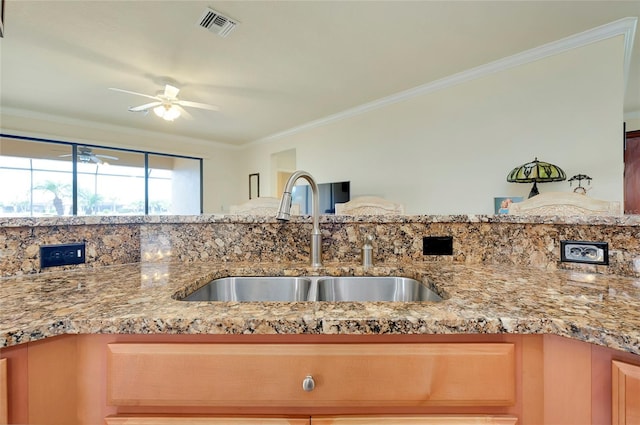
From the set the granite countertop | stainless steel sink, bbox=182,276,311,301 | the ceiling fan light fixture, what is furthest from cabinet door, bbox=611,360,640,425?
the ceiling fan light fixture

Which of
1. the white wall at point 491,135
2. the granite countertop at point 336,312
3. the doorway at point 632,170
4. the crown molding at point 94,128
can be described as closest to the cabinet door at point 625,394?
the granite countertop at point 336,312

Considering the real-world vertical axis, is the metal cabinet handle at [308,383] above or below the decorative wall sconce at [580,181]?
below

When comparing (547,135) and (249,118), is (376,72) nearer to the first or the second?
(547,135)

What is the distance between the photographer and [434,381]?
550 millimetres

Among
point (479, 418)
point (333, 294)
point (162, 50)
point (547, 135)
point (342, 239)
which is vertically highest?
point (162, 50)

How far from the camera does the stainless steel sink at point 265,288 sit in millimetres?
1008

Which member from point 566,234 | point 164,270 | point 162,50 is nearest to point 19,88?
point 162,50

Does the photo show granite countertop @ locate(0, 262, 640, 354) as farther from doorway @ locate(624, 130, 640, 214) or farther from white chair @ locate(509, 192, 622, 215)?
doorway @ locate(624, 130, 640, 214)

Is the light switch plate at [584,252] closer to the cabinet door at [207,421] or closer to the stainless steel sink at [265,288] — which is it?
the stainless steel sink at [265,288]

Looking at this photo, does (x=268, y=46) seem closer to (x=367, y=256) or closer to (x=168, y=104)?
(x=168, y=104)

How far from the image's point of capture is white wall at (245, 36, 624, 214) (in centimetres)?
226

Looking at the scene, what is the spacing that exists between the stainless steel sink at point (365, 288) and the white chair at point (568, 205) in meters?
0.89

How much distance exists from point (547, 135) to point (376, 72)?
1.73 m

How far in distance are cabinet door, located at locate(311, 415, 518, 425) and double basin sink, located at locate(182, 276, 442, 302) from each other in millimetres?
446
